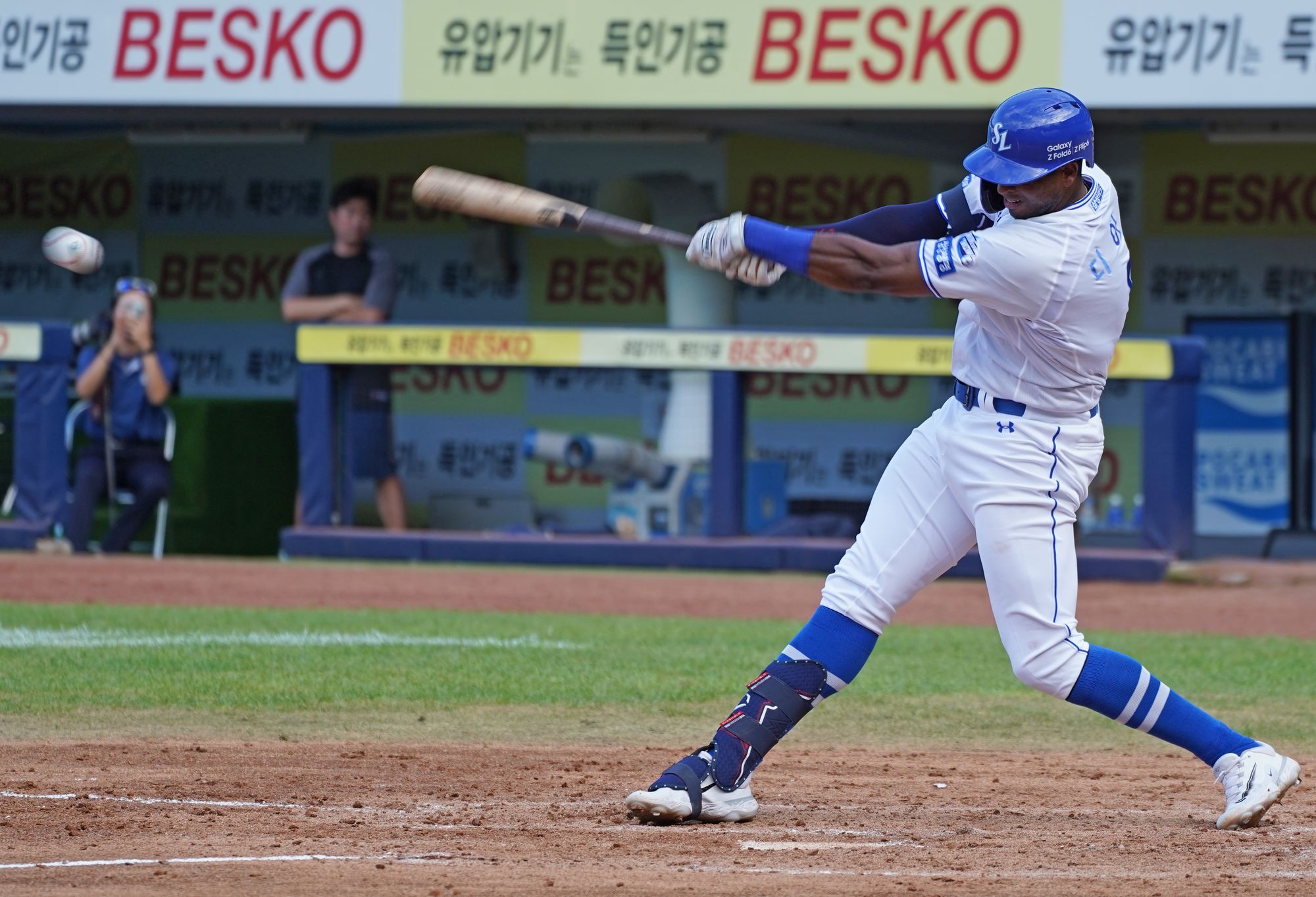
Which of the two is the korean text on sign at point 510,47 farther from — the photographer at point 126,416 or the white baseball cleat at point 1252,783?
the white baseball cleat at point 1252,783

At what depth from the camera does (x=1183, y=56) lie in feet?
37.4

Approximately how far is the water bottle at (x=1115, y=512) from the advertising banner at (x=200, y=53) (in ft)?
17.8

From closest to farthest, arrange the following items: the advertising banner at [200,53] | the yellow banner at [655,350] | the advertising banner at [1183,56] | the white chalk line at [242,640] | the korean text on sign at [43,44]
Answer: the white chalk line at [242,640], the yellow banner at [655,350], the advertising banner at [1183,56], the advertising banner at [200,53], the korean text on sign at [43,44]

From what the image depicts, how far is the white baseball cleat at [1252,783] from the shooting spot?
4.19 m

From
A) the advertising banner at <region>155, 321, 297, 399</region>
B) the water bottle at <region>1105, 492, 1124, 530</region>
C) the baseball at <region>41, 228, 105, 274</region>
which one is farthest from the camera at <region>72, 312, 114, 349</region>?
the water bottle at <region>1105, 492, 1124, 530</region>

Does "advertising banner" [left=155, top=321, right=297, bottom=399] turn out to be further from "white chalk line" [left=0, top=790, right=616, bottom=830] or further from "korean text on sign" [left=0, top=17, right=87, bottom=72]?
"white chalk line" [left=0, top=790, right=616, bottom=830]

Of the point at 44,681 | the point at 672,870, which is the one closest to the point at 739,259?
the point at 672,870

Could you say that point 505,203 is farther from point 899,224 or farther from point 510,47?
point 510,47

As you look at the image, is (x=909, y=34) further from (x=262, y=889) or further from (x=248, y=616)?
(x=262, y=889)

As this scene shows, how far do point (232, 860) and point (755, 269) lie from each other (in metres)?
1.73

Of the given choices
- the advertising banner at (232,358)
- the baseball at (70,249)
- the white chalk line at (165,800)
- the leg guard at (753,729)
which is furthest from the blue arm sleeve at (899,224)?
the advertising banner at (232,358)

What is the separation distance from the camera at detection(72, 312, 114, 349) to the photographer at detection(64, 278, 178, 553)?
0.07m

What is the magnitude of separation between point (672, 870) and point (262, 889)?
810 millimetres

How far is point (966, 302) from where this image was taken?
4.29m
